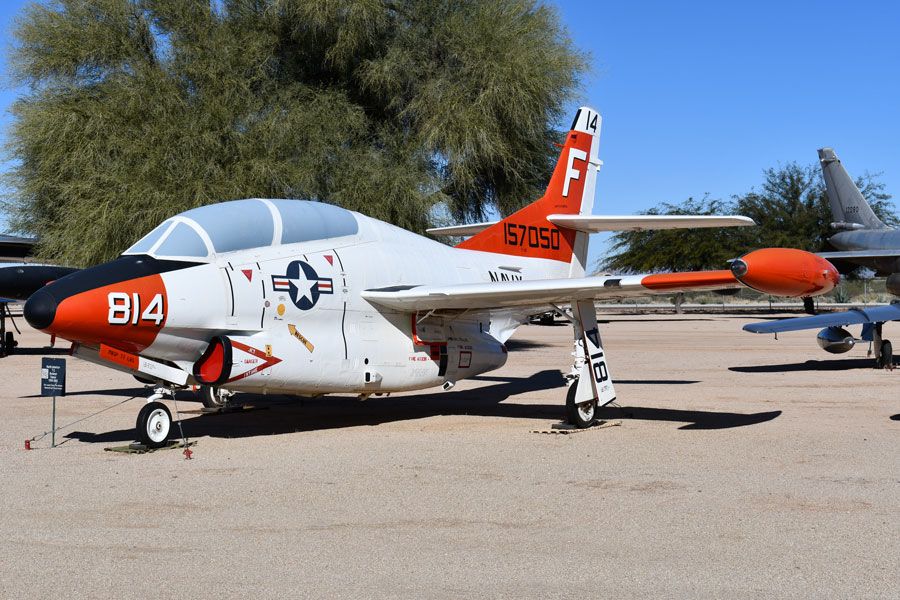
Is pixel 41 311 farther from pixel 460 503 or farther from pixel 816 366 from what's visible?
pixel 816 366

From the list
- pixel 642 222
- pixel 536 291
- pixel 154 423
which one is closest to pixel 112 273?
pixel 154 423

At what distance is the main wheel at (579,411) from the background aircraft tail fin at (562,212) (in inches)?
136

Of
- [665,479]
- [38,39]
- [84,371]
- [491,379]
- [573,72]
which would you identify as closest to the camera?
[665,479]

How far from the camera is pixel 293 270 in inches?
384

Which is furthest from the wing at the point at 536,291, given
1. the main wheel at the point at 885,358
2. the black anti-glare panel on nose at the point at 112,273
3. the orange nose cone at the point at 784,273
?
the main wheel at the point at 885,358

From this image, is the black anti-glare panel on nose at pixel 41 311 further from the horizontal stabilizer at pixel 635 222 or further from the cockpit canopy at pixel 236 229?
the horizontal stabilizer at pixel 635 222

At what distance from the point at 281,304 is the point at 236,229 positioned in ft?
3.06

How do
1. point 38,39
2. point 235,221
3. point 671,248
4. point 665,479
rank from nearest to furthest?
point 665,479
point 235,221
point 38,39
point 671,248

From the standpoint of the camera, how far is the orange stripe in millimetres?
9102

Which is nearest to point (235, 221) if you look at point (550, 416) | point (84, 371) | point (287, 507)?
point (287, 507)

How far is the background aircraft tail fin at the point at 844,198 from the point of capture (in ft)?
112

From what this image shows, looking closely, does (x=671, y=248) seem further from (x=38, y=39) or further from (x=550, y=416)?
(x=550, y=416)

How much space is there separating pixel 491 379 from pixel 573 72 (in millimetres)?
13624

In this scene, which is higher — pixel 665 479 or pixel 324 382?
pixel 324 382
